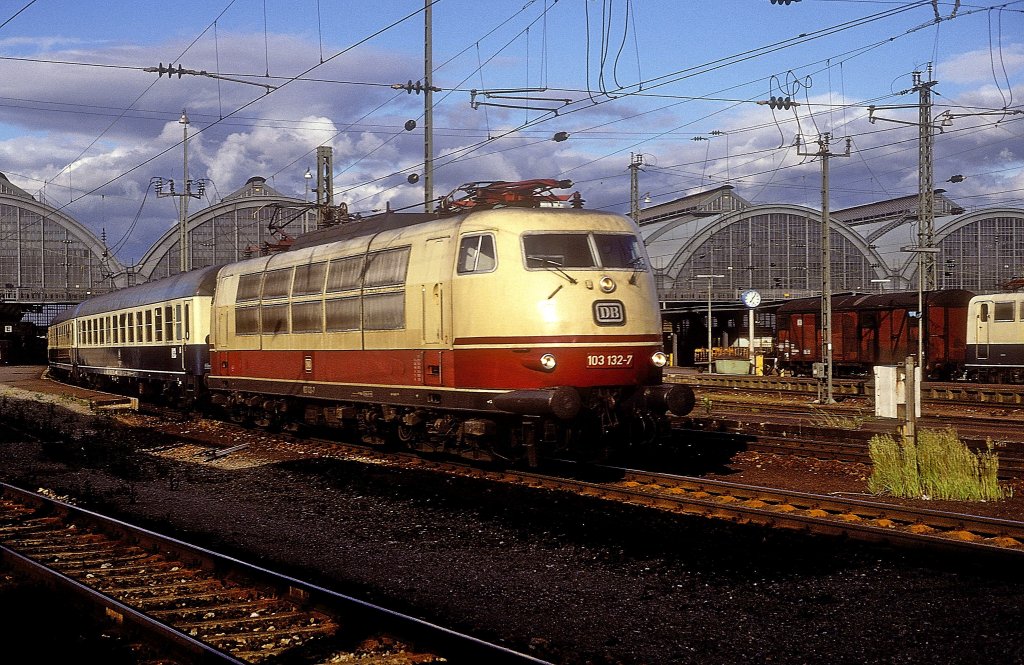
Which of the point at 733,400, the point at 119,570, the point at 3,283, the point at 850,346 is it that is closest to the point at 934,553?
the point at 119,570

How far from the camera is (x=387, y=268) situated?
50.6ft

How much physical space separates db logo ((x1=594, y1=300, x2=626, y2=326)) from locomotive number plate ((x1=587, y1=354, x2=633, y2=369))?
43 cm

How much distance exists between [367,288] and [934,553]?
960 centimetres

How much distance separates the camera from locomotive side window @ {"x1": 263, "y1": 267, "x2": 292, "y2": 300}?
18.9 metres

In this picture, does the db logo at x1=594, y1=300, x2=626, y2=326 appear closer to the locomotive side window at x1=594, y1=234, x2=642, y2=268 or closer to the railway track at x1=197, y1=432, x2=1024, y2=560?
the locomotive side window at x1=594, y1=234, x2=642, y2=268

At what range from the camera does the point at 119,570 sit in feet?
30.0

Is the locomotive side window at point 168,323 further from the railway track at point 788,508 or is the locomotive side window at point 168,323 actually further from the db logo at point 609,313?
the db logo at point 609,313

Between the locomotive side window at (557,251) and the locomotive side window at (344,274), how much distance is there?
384 cm

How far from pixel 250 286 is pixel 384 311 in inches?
241

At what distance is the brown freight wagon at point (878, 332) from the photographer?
37969 mm

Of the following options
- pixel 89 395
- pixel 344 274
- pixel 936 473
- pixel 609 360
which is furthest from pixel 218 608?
pixel 89 395

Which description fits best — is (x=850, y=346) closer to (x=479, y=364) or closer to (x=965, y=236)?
(x=479, y=364)

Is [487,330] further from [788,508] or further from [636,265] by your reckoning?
Result: [788,508]

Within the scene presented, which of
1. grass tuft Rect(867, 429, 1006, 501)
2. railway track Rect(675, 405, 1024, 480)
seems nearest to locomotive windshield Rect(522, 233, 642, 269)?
grass tuft Rect(867, 429, 1006, 501)
